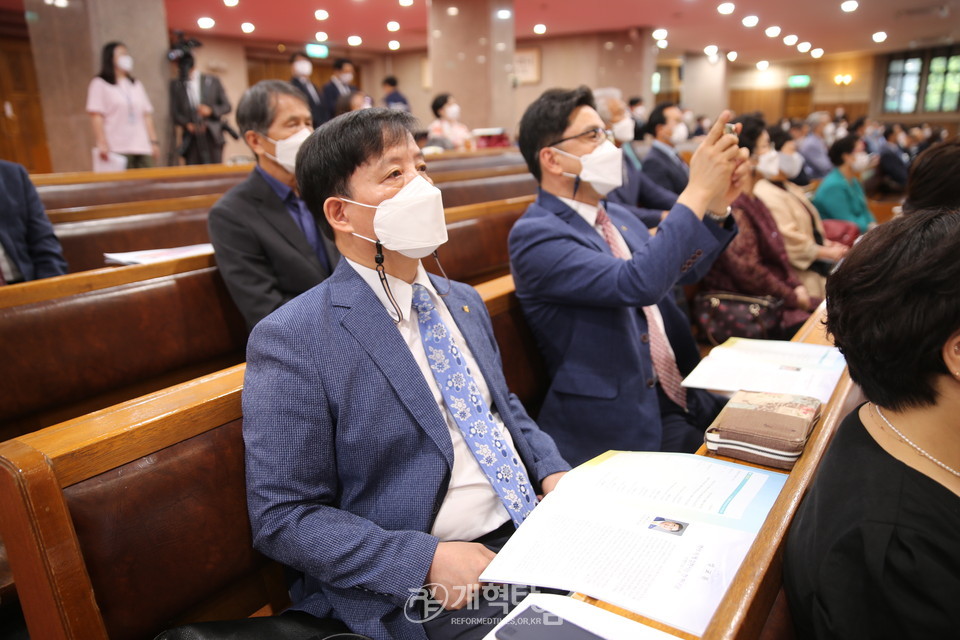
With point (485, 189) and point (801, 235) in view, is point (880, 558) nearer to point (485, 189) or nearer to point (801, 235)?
point (801, 235)

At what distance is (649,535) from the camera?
1000 millimetres

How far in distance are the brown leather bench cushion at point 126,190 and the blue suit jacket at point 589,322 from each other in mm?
2625

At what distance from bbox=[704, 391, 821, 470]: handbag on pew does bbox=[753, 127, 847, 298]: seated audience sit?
246 centimetres

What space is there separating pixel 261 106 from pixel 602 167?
1.27 metres

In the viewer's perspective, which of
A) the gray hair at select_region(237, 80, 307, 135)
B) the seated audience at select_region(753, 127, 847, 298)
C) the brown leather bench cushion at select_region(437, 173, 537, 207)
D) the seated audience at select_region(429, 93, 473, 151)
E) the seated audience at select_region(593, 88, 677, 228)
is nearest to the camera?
the gray hair at select_region(237, 80, 307, 135)

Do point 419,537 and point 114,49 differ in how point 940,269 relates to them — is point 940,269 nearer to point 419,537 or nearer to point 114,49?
point 419,537

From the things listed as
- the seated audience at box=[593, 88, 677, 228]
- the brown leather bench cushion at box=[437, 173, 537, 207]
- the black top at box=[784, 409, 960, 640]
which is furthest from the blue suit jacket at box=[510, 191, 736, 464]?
the brown leather bench cushion at box=[437, 173, 537, 207]

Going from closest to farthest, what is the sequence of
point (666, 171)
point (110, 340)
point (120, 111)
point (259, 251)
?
point (110, 340) < point (259, 251) < point (666, 171) < point (120, 111)

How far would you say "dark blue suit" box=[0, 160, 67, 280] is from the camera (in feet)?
→ 8.49

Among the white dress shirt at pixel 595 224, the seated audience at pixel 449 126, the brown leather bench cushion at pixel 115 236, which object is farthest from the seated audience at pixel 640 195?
the seated audience at pixel 449 126

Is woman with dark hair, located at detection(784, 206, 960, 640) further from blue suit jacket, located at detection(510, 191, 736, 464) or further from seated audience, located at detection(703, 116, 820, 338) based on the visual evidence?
seated audience, located at detection(703, 116, 820, 338)

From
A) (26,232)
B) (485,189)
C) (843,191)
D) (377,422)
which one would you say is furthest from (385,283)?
(843,191)

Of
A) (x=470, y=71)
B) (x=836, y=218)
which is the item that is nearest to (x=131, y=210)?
(x=836, y=218)

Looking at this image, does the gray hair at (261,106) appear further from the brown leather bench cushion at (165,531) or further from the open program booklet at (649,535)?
the open program booklet at (649,535)
